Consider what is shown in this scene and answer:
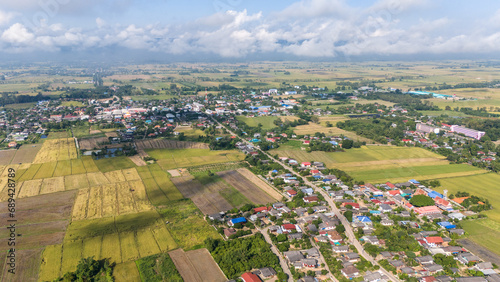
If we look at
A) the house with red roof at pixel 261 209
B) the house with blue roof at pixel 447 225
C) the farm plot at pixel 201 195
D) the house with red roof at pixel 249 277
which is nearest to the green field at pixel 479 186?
the house with blue roof at pixel 447 225

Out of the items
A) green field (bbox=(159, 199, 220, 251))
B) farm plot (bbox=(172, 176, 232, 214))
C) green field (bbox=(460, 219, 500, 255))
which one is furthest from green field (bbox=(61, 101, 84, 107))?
green field (bbox=(460, 219, 500, 255))

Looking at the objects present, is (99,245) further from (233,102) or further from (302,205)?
(233,102)

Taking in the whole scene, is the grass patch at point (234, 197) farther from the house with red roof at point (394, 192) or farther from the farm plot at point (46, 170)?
the farm plot at point (46, 170)

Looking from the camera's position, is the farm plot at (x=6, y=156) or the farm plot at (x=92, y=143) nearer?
the farm plot at (x=6, y=156)

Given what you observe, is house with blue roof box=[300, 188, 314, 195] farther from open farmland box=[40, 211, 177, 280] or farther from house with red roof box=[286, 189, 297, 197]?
open farmland box=[40, 211, 177, 280]

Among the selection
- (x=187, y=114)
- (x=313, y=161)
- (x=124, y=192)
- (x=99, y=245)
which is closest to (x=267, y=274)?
(x=99, y=245)

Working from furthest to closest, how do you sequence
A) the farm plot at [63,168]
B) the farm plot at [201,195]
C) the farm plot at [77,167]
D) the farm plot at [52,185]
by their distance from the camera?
1. the farm plot at [77,167]
2. the farm plot at [63,168]
3. the farm plot at [52,185]
4. the farm plot at [201,195]
